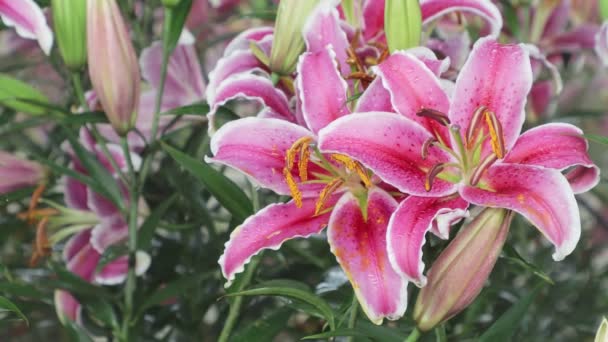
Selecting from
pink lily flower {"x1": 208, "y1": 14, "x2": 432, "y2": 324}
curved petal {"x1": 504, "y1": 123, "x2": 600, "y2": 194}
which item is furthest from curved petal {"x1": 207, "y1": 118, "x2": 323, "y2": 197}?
curved petal {"x1": 504, "y1": 123, "x2": 600, "y2": 194}

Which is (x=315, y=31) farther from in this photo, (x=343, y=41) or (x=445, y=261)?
(x=445, y=261)

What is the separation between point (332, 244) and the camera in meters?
0.46

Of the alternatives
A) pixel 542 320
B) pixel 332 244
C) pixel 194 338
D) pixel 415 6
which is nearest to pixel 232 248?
pixel 332 244

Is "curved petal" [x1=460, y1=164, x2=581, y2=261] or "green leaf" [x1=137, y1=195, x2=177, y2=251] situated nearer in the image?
"curved petal" [x1=460, y1=164, x2=581, y2=261]

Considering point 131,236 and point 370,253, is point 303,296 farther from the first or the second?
point 131,236

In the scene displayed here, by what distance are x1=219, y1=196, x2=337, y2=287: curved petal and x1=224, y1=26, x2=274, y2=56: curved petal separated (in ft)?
0.44

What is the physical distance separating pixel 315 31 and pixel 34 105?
20cm

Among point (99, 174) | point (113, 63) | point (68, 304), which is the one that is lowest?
point (68, 304)

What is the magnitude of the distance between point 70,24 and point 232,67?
0.10 metres

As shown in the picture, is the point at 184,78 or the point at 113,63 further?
the point at 184,78

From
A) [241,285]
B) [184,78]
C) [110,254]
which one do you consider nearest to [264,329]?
[241,285]

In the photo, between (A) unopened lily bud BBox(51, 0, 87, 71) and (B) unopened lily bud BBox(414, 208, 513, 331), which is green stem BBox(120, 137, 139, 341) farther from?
(B) unopened lily bud BBox(414, 208, 513, 331)

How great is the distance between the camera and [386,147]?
44 centimetres

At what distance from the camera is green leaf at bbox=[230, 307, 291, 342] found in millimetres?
539
